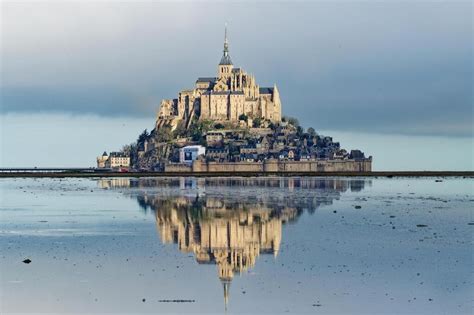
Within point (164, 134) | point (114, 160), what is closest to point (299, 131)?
point (164, 134)

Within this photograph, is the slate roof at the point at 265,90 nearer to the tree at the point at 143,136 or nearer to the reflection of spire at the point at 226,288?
the tree at the point at 143,136

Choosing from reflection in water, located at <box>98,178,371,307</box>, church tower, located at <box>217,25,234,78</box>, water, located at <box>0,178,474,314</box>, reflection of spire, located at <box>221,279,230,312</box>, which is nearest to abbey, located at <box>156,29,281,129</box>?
church tower, located at <box>217,25,234,78</box>

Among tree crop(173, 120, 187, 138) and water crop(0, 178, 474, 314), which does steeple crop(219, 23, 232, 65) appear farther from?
water crop(0, 178, 474, 314)

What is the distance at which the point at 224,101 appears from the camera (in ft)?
436

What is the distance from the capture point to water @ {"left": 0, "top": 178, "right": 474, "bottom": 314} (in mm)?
15016

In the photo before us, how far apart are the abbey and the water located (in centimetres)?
9890

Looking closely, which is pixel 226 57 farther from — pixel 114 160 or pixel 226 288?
pixel 226 288

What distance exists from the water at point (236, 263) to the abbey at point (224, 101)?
324 feet

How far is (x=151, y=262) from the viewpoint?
64.6 feet

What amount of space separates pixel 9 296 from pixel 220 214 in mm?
19178

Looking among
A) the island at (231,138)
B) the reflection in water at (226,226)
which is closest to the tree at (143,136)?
the island at (231,138)

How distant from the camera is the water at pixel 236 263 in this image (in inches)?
591

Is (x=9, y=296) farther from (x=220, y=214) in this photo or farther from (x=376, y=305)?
(x=220, y=214)

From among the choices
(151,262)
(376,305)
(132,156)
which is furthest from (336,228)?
(132,156)
